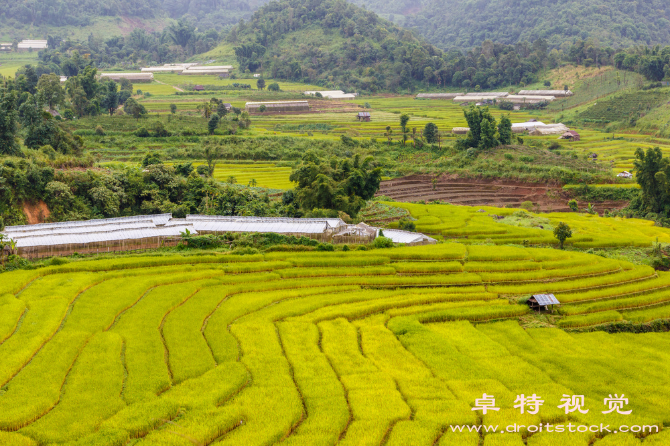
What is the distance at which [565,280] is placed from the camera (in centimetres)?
3731

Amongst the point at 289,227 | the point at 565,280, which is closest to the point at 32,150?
the point at 289,227

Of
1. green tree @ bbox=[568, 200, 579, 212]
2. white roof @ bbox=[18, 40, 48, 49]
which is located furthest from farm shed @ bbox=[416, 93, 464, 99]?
white roof @ bbox=[18, 40, 48, 49]

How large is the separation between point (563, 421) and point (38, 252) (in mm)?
32304

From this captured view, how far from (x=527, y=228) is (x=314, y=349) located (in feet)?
102

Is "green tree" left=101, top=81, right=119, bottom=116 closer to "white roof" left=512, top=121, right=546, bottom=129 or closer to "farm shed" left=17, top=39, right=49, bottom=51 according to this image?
"white roof" left=512, top=121, right=546, bottom=129

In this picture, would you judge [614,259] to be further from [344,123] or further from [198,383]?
[344,123]

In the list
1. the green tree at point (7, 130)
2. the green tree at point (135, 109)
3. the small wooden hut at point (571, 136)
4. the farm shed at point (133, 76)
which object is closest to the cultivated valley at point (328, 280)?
the green tree at point (7, 130)

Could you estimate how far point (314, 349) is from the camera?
25.2 metres

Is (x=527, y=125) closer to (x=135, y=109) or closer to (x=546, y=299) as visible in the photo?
(x=135, y=109)

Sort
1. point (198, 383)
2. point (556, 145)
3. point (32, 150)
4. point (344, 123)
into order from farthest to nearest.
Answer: point (344, 123) → point (556, 145) → point (32, 150) → point (198, 383)

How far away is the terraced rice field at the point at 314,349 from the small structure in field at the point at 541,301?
0.89 m

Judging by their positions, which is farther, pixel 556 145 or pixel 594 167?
pixel 556 145

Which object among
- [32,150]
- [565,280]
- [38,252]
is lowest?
[565,280]

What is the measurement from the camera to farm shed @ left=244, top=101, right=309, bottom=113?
10824 centimetres
